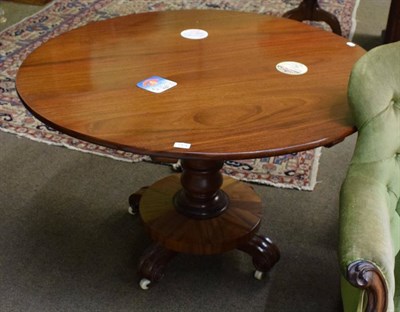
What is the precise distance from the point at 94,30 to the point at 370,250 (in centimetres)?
112

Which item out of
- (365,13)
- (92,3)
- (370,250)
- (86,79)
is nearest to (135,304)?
(86,79)

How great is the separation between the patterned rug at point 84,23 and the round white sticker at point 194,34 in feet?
2.12

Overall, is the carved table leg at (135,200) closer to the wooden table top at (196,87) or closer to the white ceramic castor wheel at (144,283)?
the white ceramic castor wheel at (144,283)

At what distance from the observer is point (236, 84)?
134 centimetres

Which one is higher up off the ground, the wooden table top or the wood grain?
the wooden table top

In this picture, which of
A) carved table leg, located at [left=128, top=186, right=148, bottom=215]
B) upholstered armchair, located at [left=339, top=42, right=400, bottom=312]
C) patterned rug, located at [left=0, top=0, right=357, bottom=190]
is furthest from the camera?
patterned rug, located at [left=0, top=0, right=357, bottom=190]

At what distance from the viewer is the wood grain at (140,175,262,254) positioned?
1.56m

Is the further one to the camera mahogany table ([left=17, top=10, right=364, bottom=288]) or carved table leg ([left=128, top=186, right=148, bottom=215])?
carved table leg ([left=128, top=186, right=148, bottom=215])

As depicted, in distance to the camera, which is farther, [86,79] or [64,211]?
[64,211]

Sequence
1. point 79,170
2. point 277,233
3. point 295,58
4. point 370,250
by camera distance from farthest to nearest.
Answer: point 79,170, point 277,233, point 295,58, point 370,250

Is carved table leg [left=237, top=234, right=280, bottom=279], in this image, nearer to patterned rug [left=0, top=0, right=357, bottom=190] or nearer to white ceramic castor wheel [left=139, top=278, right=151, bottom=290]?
white ceramic castor wheel [left=139, top=278, right=151, bottom=290]

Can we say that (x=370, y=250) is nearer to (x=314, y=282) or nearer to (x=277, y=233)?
(x=314, y=282)

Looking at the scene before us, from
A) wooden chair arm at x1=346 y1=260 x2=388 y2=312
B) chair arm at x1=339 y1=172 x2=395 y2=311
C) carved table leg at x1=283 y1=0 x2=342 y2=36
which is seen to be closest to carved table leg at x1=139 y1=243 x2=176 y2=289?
chair arm at x1=339 y1=172 x2=395 y2=311

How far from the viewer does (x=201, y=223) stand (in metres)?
1.61
